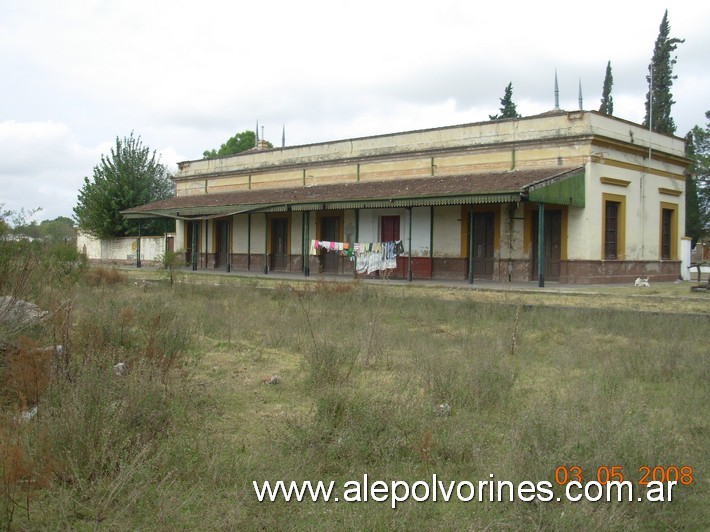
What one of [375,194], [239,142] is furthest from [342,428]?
[239,142]

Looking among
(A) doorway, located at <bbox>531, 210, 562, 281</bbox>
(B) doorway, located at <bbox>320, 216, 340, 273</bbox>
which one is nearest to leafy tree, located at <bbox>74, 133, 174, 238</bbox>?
(B) doorway, located at <bbox>320, 216, 340, 273</bbox>

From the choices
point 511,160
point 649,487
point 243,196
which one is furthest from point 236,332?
point 243,196

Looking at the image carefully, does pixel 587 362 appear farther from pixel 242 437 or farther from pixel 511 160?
pixel 511 160

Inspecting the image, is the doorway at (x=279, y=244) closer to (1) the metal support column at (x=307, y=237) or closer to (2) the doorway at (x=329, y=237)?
(2) the doorway at (x=329, y=237)

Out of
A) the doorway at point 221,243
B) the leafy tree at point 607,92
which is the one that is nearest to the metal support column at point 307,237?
the doorway at point 221,243

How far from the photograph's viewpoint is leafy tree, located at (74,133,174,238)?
35781 millimetres

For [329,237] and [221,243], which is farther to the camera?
[221,243]

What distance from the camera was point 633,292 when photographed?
52.5 feet

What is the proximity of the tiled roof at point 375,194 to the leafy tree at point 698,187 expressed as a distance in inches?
716

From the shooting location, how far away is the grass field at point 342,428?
133 inches

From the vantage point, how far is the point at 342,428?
4586mm

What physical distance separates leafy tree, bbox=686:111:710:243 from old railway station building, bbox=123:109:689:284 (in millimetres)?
13226

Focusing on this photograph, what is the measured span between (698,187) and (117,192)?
34.4 meters
